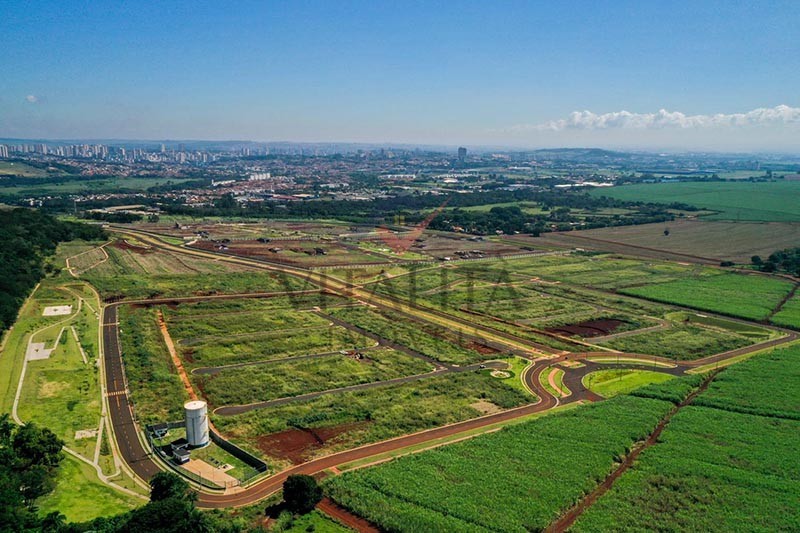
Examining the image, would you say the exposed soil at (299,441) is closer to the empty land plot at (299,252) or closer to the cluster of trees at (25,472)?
the cluster of trees at (25,472)

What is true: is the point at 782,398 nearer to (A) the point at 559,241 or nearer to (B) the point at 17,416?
(B) the point at 17,416

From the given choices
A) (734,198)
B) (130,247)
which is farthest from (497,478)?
(734,198)

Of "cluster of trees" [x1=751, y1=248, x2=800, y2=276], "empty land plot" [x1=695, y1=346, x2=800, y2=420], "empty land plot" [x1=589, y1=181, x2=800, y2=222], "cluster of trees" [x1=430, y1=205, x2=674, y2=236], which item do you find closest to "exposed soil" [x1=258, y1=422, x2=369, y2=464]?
"empty land plot" [x1=695, y1=346, x2=800, y2=420]

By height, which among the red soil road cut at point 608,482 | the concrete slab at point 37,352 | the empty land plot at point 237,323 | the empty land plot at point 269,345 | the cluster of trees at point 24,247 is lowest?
the red soil road cut at point 608,482

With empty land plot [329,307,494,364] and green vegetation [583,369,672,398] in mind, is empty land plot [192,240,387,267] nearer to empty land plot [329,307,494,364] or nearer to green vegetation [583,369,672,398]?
empty land plot [329,307,494,364]

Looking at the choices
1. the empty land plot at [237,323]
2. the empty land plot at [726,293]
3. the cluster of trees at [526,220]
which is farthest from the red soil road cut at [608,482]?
the cluster of trees at [526,220]

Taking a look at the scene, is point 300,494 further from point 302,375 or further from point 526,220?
point 526,220

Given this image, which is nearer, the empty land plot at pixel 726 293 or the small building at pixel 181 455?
the small building at pixel 181 455
